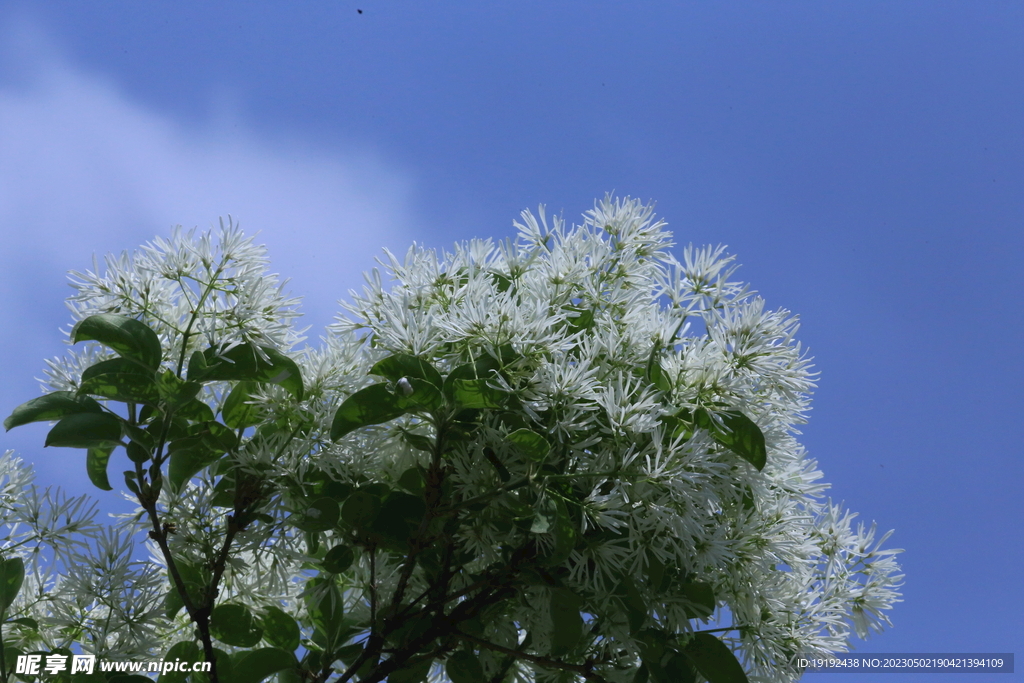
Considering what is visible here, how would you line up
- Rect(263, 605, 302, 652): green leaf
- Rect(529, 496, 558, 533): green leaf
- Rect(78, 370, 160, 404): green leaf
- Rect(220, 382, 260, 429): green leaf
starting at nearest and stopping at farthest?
Rect(529, 496, 558, 533): green leaf < Rect(78, 370, 160, 404): green leaf < Rect(220, 382, 260, 429): green leaf < Rect(263, 605, 302, 652): green leaf

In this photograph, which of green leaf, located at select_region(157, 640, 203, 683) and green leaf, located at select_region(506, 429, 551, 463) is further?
green leaf, located at select_region(157, 640, 203, 683)

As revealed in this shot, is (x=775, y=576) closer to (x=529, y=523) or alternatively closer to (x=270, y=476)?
(x=529, y=523)

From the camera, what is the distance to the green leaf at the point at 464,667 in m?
1.15

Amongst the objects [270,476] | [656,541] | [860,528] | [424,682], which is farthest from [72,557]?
[860,528]

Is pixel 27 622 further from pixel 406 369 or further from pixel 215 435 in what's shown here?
pixel 406 369

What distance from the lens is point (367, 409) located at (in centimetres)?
95

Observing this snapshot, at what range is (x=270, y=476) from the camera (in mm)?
1051

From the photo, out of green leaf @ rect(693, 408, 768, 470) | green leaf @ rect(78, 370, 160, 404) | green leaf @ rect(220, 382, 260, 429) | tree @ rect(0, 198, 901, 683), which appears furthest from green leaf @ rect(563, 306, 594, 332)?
green leaf @ rect(78, 370, 160, 404)

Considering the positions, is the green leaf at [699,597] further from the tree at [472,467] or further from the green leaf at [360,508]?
the green leaf at [360,508]

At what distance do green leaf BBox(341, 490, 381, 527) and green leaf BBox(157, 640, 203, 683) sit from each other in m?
0.34

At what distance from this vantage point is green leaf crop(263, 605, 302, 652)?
4.02ft

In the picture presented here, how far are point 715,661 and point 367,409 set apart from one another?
Answer: 1.84ft

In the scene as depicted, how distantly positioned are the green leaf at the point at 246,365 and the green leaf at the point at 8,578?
47 centimetres

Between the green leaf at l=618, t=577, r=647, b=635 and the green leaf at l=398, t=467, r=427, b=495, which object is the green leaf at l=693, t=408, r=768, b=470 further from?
the green leaf at l=398, t=467, r=427, b=495
